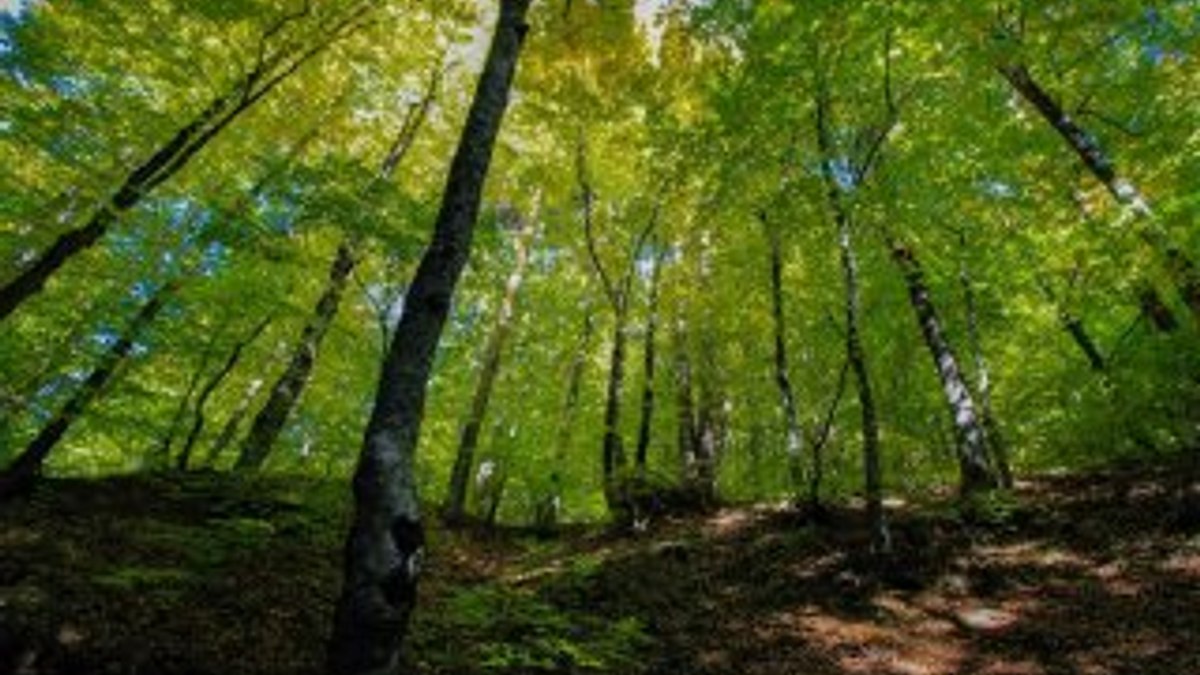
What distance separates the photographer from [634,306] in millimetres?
23766

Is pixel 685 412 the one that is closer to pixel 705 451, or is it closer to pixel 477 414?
pixel 705 451

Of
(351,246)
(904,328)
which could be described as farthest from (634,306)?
(351,246)

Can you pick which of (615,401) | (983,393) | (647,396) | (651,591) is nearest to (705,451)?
(647,396)

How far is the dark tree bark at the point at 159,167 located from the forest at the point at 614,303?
0.06m

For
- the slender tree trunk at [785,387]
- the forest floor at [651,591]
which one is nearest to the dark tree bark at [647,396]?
the forest floor at [651,591]

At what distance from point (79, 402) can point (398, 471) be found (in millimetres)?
6271

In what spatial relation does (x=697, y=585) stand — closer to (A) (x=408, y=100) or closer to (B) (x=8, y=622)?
(B) (x=8, y=622)

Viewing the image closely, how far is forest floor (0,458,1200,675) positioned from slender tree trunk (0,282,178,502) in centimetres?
33

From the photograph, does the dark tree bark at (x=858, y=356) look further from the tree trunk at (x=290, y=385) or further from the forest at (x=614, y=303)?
the tree trunk at (x=290, y=385)

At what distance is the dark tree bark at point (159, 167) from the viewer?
9758 mm

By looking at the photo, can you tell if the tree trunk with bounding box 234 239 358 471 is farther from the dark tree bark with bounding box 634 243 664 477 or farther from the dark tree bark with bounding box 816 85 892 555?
the dark tree bark with bounding box 816 85 892 555

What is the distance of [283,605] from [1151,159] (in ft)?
39.7

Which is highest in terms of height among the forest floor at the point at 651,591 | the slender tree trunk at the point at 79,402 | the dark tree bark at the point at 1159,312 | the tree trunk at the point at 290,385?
the dark tree bark at the point at 1159,312

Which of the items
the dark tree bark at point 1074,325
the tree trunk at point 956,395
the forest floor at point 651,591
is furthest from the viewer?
the dark tree bark at point 1074,325
